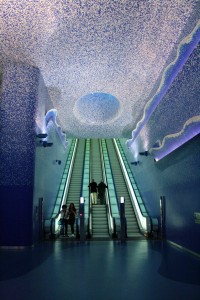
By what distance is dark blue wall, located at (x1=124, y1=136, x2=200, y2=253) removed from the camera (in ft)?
22.5

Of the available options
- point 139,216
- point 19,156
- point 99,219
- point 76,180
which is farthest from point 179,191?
point 76,180

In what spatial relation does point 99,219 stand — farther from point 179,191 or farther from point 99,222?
point 179,191

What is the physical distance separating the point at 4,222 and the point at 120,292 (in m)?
Answer: 5.04

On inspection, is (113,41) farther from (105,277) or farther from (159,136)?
(105,277)

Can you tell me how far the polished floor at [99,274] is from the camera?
3.76 metres

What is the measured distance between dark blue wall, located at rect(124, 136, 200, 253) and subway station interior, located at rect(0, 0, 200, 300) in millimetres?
34

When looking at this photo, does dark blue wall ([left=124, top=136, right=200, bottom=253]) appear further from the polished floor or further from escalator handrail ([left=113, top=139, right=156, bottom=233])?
the polished floor

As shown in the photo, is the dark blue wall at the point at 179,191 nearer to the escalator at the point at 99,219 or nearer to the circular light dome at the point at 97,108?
the escalator at the point at 99,219

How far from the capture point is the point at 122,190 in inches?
530

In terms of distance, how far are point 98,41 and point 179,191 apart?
472 centimetres

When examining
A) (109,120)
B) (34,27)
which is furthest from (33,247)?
(109,120)

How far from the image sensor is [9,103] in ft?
27.6

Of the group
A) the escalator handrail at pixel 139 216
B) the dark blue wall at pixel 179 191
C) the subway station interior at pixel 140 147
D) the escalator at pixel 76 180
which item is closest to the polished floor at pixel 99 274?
the subway station interior at pixel 140 147

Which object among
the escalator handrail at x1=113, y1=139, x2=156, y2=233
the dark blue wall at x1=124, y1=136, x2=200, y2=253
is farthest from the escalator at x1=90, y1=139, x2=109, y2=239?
the dark blue wall at x1=124, y1=136, x2=200, y2=253
